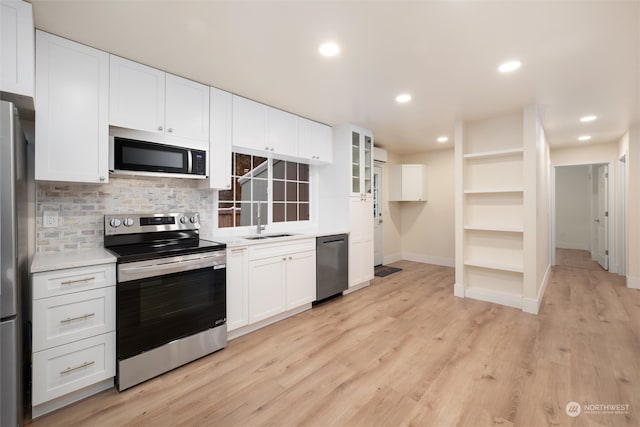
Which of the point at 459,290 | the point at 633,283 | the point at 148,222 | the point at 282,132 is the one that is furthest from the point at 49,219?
the point at 633,283

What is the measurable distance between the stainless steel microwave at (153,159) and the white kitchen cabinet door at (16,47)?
581 mm

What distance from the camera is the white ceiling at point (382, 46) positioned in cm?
172

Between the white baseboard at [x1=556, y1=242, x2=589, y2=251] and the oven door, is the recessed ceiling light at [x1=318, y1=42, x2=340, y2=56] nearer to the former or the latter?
the oven door

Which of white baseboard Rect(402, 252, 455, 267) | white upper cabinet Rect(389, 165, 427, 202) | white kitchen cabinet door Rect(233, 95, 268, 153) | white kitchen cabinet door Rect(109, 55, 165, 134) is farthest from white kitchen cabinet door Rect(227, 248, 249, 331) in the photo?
white baseboard Rect(402, 252, 455, 267)

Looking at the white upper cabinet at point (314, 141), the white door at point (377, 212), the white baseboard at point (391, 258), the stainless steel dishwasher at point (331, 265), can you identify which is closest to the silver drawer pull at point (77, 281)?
the stainless steel dishwasher at point (331, 265)

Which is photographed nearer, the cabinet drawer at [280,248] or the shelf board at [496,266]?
the cabinet drawer at [280,248]

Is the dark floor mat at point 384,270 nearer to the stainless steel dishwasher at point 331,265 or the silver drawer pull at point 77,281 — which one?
the stainless steel dishwasher at point 331,265

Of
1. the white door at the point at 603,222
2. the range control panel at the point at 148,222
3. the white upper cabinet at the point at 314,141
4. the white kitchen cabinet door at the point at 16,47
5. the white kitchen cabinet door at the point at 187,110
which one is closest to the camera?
the white kitchen cabinet door at the point at 16,47

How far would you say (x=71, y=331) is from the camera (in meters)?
1.79

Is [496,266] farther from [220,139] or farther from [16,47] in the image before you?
[16,47]

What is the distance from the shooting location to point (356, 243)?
13.5ft

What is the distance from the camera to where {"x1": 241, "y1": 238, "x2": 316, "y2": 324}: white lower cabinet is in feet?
9.26

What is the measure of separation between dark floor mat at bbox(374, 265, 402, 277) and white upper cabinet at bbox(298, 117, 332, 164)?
235cm

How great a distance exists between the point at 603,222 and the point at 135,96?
7.91 m
